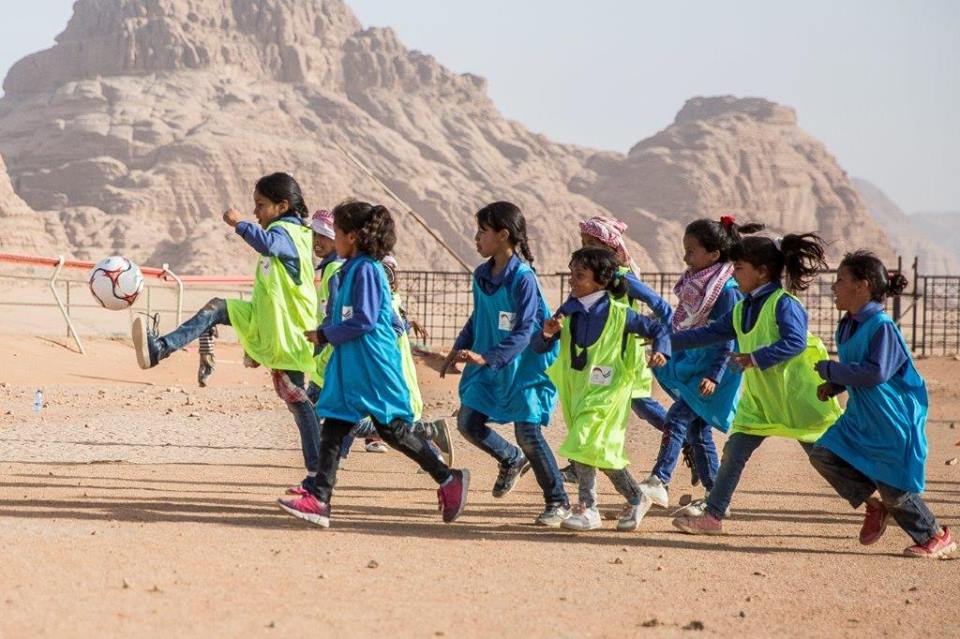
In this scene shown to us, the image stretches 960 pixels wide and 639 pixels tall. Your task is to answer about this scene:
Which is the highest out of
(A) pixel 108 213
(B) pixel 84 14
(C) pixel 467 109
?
(B) pixel 84 14

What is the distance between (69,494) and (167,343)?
87 centimetres

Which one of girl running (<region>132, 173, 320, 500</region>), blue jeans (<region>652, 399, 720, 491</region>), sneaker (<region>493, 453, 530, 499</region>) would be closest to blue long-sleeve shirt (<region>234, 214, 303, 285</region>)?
girl running (<region>132, 173, 320, 500</region>)

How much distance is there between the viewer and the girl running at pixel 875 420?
18.9 feet

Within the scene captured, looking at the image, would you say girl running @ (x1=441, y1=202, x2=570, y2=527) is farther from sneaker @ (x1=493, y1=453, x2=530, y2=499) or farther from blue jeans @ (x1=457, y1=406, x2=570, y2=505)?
sneaker @ (x1=493, y1=453, x2=530, y2=499)

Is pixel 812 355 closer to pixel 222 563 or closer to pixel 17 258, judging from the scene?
pixel 222 563

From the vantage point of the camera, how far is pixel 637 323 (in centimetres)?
616

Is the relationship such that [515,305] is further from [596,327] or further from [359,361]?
[359,361]

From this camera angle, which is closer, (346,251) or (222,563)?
(222,563)

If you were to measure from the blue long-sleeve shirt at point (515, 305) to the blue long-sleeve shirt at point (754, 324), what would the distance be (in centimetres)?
69

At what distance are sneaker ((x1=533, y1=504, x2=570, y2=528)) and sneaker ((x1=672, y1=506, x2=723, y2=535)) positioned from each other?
1.62ft

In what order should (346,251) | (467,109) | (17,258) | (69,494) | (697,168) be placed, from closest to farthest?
(346,251)
(69,494)
(17,258)
(697,168)
(467,109)

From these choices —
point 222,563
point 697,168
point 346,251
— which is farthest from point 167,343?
point 697,168

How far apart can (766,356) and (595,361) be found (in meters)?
0.74

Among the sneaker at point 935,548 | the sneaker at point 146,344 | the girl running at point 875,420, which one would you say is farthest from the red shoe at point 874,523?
the sneaker at point 146,344
